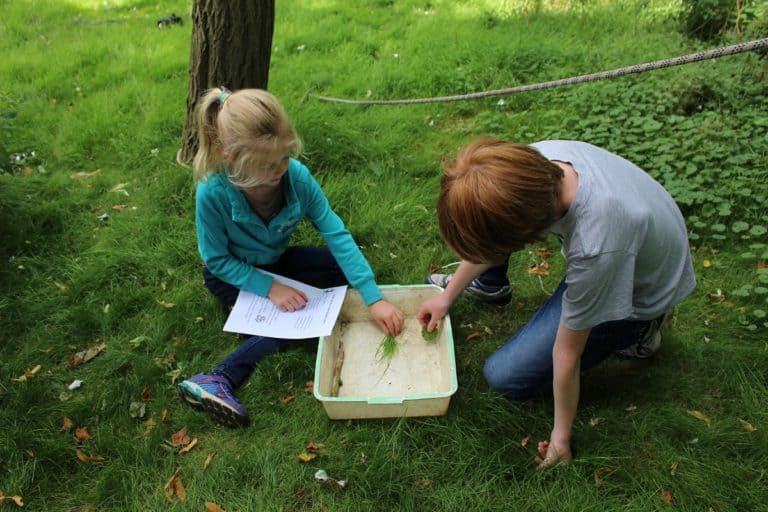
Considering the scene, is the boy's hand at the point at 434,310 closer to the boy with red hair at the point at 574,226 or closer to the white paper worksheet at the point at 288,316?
the white paper worksheet at the point at 288,316

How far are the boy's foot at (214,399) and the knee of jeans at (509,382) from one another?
98 cm

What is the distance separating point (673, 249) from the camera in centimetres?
162

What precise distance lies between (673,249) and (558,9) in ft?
14.4

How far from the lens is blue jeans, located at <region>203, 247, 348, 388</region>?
7.30 feet

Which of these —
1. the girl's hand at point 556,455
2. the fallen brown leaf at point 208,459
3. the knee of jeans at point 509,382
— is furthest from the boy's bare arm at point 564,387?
the fallen brown leaf at point 208,459

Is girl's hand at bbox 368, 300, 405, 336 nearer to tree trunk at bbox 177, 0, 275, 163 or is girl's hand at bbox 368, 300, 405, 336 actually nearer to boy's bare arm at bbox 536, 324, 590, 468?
boy's bare arm at bbox 536, 324, 590, 468

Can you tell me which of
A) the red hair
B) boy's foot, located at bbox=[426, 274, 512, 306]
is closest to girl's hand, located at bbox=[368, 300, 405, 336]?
boy's foot, located at bbox=[426, 274, 512, 306]

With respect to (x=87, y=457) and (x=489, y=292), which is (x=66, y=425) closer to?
(x=87, y=457)

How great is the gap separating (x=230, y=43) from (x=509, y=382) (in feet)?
7.90

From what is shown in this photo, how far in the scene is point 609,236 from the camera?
139cm

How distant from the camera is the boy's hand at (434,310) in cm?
216

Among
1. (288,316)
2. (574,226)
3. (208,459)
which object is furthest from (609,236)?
(208,459)

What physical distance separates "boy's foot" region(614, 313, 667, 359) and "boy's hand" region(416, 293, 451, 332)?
2.30 ft

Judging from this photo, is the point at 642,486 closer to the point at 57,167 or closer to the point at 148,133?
the point at 148,133
